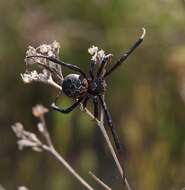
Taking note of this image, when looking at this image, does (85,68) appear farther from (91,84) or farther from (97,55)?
(97,55)

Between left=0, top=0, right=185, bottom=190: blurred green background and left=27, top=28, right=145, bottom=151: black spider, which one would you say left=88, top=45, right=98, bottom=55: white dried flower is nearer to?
left=27, top=28, right=145, bottom=151: black spider

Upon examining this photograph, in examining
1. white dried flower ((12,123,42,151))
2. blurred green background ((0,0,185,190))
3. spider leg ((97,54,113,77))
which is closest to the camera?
spider leg ((97,54,113,77))

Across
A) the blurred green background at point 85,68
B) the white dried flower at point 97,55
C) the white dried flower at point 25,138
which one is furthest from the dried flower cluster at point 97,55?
the blurred green background at point 85,68

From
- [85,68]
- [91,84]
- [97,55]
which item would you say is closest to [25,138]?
[91,84]

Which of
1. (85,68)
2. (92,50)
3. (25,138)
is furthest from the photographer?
(85,68)

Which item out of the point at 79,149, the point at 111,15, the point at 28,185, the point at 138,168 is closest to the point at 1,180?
the point at 28,185

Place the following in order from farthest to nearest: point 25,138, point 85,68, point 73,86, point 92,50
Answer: point 85,68 → point 25,138 → point 73,86 → point 92,50

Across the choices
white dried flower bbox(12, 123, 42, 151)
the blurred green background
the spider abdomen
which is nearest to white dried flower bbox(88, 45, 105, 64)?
the spider abdomen
